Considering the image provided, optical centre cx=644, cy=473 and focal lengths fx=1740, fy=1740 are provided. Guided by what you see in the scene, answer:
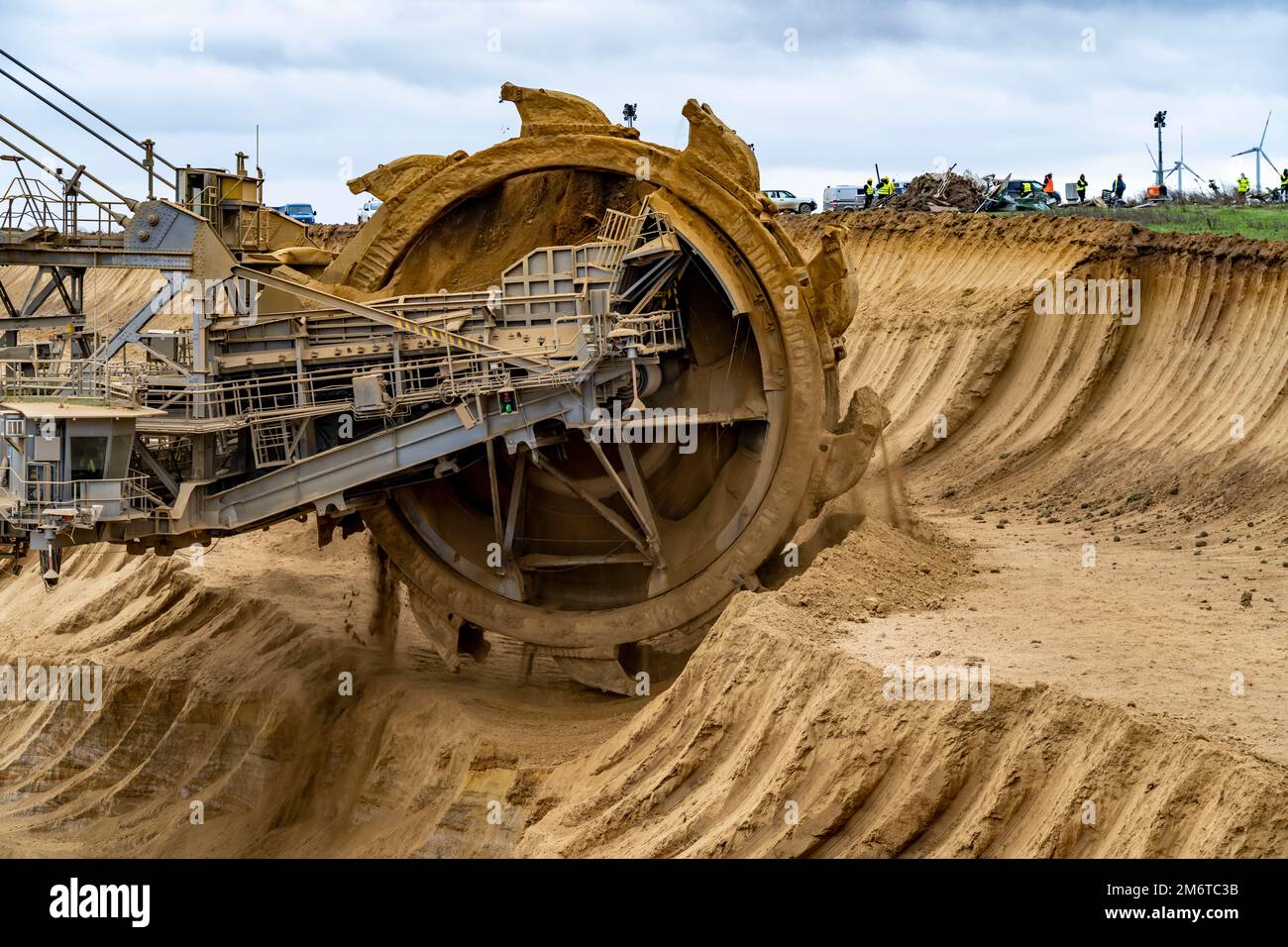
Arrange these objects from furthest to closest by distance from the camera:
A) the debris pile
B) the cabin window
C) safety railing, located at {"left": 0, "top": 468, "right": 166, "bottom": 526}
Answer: the debris pile → the cabin window → safety railing, located at {"left": 0, "top": 468, "right": 166, "bottom": 526}

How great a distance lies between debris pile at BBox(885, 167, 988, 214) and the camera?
134 ft

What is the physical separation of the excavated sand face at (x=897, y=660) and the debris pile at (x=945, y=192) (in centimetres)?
372

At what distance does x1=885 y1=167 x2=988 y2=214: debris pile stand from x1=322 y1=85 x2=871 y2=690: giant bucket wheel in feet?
63.0

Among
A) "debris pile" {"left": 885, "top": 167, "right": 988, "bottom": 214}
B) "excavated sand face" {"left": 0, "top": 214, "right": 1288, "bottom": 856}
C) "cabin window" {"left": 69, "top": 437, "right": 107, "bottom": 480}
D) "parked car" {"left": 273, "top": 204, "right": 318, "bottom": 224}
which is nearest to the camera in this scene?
"excavated sand face" {"left": 0, "top": 214, "right": 1288, "bottom": 856}

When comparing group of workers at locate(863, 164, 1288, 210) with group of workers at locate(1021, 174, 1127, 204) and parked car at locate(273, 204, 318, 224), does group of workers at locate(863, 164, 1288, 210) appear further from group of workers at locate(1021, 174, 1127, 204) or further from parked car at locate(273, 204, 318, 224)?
parked car at locate(273, 204, 318, 224)

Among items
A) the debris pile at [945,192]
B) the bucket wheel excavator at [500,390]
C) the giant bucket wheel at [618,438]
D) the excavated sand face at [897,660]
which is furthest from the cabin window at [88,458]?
the debris pile at [945,192]

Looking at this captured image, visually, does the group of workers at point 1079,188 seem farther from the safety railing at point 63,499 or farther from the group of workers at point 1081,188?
the safety railing at point 63,499

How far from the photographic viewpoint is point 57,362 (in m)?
20.8

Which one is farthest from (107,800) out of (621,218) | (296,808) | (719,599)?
(621,218)

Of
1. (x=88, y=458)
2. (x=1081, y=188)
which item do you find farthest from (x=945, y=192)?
(x=88, y=458)

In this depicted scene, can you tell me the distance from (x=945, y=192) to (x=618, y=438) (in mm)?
22437

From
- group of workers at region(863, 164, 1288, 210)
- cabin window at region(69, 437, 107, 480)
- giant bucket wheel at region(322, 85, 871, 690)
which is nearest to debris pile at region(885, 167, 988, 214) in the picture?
group of workers at region(863, 164, 1288, 210)

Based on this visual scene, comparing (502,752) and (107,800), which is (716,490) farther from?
(107,800)

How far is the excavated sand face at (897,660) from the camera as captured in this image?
14.0 metres
